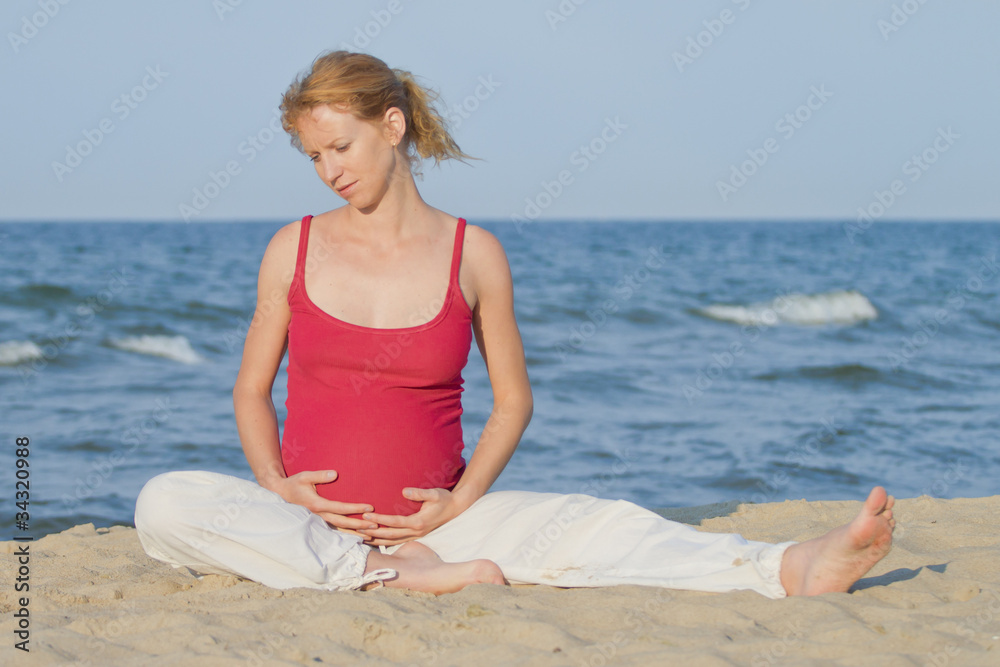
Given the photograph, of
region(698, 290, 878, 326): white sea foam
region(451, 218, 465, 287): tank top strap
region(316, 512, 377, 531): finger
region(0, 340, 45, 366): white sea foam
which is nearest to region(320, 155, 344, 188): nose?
region(451, 218, 465, 287): tank top strap

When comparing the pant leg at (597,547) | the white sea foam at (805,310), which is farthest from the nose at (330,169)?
the white sea foam at (805,310)

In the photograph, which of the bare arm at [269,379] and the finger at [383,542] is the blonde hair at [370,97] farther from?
the finger at [383,542]

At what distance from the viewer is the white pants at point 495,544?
8.99 feet

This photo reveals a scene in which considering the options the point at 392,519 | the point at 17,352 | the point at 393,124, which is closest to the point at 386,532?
the point at 392,519

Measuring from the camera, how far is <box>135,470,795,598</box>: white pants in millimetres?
2740

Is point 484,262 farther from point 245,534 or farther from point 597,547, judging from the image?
point 245,534

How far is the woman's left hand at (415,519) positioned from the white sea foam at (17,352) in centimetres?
856

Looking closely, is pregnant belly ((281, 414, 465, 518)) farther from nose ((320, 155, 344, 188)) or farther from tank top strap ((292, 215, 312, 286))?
nose ((320, 155, 344, 188))

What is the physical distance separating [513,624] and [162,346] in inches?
388

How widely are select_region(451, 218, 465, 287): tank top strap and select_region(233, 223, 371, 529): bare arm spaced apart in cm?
56

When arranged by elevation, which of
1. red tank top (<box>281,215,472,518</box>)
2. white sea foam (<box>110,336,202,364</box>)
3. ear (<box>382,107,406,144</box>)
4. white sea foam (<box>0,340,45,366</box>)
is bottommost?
white sea foam (<box>110,336,202,364</box>)

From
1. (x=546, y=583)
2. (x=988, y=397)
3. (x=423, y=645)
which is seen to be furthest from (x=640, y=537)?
(x=988, y=397)

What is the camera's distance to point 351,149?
9.92ft

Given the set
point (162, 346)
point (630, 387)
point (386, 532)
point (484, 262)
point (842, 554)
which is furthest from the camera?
point (162, 346)
